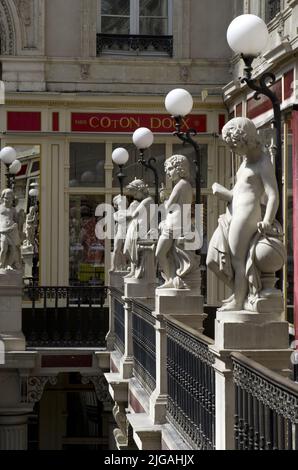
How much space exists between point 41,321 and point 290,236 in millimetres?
4999

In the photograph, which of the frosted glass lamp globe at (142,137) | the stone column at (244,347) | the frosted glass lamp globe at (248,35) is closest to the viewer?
the stone column at (244,347)

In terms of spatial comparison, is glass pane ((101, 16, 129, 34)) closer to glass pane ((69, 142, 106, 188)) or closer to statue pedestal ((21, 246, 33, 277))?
glass pane ((69, 142, 106, 188))

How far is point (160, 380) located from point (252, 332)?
3.02m

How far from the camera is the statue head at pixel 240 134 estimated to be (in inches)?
272

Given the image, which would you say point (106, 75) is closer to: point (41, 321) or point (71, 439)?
point (41, 321)

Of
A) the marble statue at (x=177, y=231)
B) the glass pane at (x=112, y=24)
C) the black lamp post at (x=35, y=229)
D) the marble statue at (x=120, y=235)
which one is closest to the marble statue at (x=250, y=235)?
the marble statue at (x=177, y=231)

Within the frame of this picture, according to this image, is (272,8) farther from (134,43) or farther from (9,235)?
(9,235)

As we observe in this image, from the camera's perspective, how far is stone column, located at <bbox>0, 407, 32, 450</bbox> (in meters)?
17.1

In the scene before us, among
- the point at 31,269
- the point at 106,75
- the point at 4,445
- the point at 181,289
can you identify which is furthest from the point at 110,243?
the point at 181,289

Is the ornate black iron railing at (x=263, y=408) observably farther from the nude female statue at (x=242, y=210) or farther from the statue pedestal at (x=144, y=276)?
the statue pedestal at (x=144, y=276)

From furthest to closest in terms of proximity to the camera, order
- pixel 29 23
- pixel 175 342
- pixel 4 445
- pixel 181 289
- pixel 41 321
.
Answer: pixel 29 23 → pixel 41 321 → pixel 4 445 → pixel 181 289 → pixel 175 342

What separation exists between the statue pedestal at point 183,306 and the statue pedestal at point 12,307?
24.9ft

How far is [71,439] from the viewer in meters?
21.4

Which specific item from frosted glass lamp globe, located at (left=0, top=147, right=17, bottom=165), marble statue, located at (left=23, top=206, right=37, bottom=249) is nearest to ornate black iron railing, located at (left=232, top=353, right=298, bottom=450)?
frosted glass lamp globe, located at (left=0, top=147, right=17, bottom=165)
